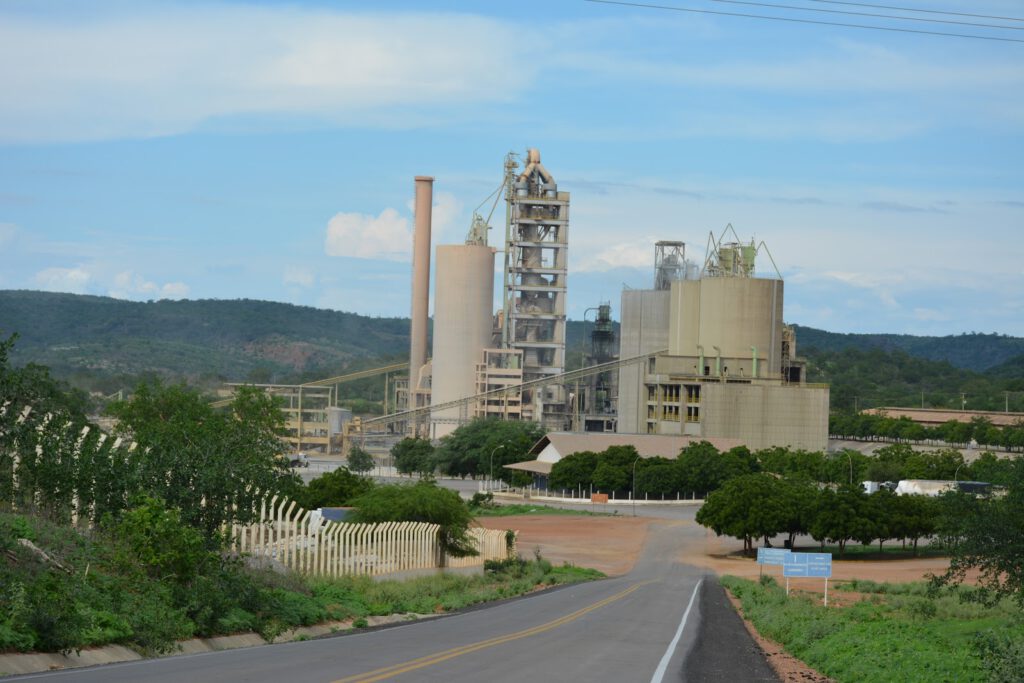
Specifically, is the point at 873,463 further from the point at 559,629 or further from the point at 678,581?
the point at 559,629

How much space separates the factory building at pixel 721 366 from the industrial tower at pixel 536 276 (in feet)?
36.3

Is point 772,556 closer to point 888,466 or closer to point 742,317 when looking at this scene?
point 888,466

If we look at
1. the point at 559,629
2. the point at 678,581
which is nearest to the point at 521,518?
the point at 678,581

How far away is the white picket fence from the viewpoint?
3078 cm

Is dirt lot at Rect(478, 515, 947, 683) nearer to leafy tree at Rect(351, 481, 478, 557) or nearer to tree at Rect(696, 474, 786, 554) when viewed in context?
tree at Rect(696, 474, 786, 554)

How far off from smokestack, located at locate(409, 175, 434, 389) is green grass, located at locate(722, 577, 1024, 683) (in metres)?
137

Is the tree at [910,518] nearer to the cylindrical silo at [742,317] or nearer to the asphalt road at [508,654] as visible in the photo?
the asphalt road at [508,654]

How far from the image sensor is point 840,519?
8575 cm

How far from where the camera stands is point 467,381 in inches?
7160

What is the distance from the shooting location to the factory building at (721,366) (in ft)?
513

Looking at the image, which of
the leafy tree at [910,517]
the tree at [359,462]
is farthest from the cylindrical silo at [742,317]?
the leafy tree at [910,517]

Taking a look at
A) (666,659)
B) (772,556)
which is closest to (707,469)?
(772,556)

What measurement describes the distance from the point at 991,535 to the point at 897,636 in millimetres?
12845

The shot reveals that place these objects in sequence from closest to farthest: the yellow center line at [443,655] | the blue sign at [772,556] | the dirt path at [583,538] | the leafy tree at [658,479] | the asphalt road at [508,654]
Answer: the yellow center line at [443,655]
the asphalt road at [508,654]
the blue sign at [772,556]
the dirt path at [583,538]
the leafy tree at [658,479]
